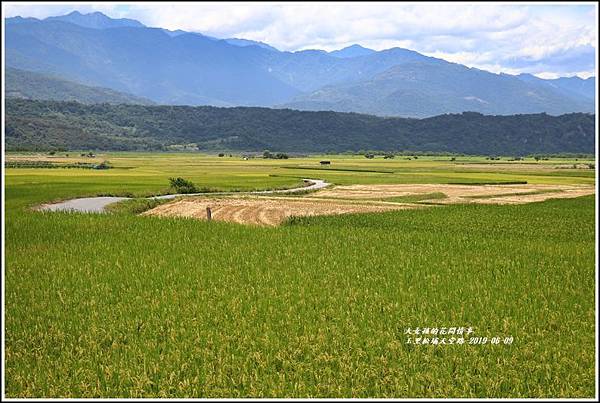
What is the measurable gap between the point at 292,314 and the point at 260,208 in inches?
1534

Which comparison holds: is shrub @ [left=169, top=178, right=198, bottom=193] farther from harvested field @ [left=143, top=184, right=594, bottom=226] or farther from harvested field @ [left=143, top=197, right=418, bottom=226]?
harvested field @ [left=143, top=184, right=594, bottom=226]

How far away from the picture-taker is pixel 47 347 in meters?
13.0

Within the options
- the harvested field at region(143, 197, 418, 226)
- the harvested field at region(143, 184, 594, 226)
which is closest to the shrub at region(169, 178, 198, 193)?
the harvested field at region(143, 197, 418, 226)

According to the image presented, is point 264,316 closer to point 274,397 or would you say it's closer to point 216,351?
point 216,351

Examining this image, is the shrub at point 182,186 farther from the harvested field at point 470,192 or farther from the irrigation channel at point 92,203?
the harvested field at point 470,192

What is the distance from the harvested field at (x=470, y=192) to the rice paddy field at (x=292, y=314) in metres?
38.4

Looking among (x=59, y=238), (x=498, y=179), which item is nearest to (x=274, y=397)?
(x=59, y=238)

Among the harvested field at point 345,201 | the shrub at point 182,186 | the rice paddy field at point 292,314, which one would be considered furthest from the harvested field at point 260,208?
the rice paddy field at point 292,314

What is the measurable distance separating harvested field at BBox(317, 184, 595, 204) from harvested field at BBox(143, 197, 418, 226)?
8.82m

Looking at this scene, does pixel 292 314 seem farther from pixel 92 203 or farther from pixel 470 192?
pixel 470 192

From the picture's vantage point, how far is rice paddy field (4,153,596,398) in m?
11.3

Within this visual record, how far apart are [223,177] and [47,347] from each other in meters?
79.2

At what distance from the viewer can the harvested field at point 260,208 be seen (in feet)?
157

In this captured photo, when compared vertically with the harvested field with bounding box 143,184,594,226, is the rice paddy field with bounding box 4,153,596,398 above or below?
above
